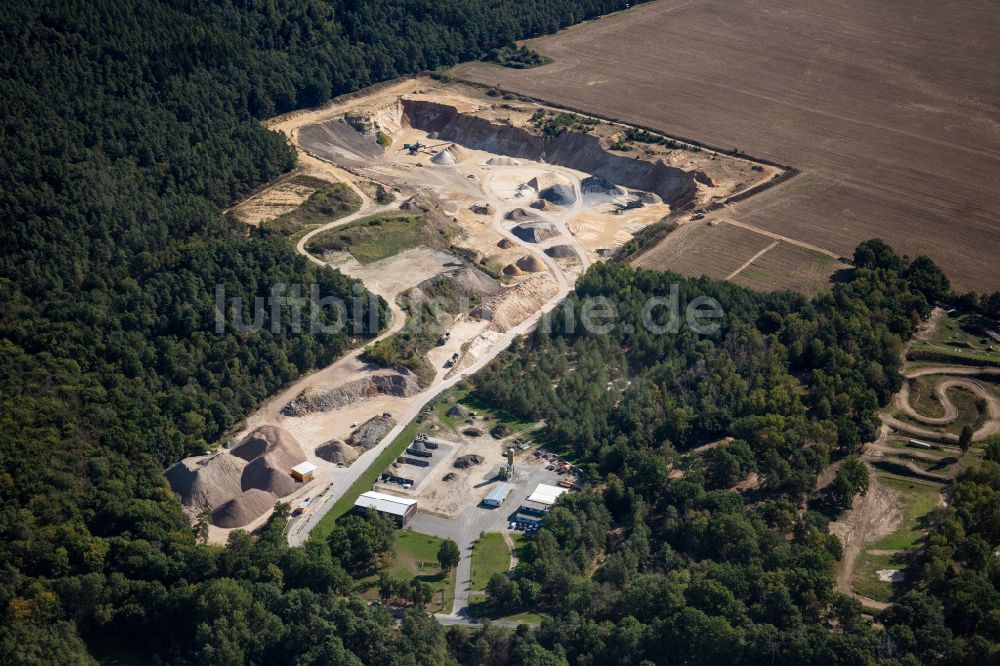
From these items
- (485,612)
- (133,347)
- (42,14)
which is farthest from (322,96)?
(485,612)

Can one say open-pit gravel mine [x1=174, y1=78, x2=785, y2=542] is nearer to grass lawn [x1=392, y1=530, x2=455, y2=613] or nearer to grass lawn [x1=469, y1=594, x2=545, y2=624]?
grass lawn [x1=392, y1=530, x2=455, y2=613]

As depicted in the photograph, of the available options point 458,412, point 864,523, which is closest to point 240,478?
point 458,412

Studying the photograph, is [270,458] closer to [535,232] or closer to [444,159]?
[535,232]

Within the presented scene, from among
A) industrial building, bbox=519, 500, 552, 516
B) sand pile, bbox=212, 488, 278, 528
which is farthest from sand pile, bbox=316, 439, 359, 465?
industrial building, bbox=519, 500, 552, 516

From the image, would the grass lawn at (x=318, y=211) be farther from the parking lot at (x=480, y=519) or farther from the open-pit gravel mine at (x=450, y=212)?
the parking lot at (x=480, y=519)

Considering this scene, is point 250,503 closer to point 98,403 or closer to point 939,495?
point 98,403
